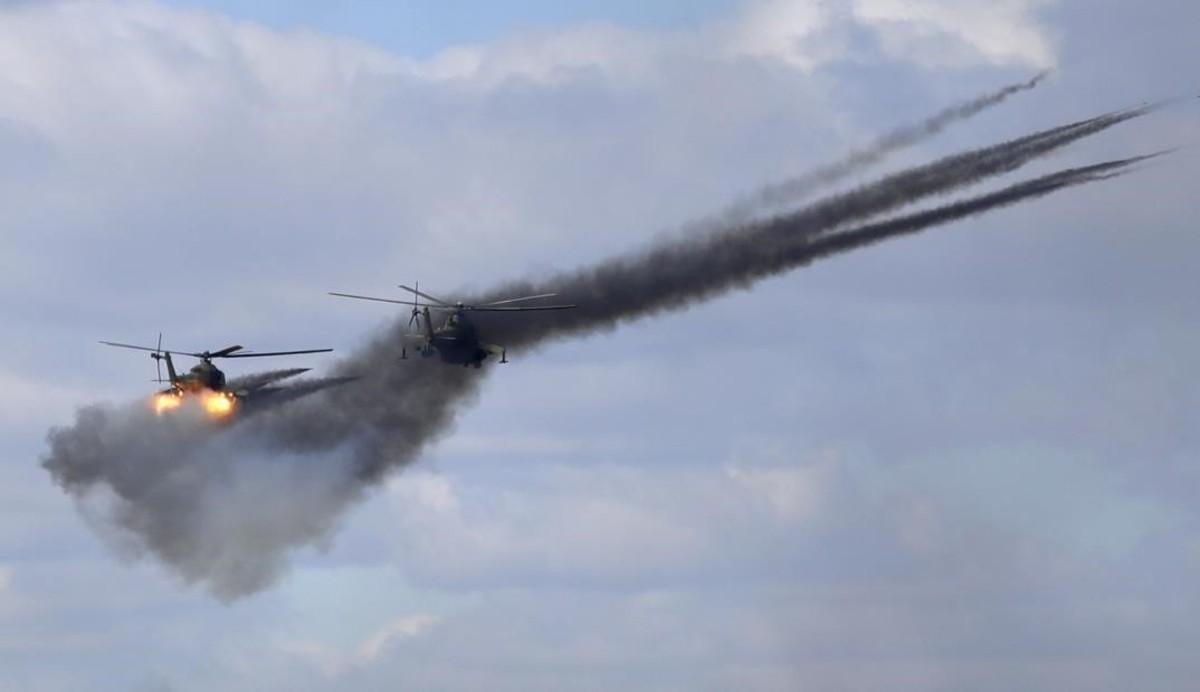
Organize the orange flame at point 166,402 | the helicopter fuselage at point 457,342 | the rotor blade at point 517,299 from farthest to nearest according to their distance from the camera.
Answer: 1. the orange flame at point 166,402
2. the rotor blade at point 517,299
3. the helicopter fuselage at point 457,342

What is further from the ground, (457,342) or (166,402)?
(457,342)

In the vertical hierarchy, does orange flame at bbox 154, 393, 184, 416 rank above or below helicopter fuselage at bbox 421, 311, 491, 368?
below

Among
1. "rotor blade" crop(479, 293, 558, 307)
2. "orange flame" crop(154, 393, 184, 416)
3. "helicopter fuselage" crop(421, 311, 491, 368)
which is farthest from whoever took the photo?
"orange flame" crop(154, 393, 184, 416)

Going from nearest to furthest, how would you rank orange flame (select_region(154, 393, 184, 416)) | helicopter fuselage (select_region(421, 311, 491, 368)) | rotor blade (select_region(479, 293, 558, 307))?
helicopter fuselage (select_region(421, 311, 491, 368)) < rotor blade (select_region(479, 293, 558, 307)) < orange flame (select_region(154, 393, 184, 416))

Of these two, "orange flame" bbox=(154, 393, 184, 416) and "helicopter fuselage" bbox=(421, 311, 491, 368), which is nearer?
"helicopter fuselage" bbox=(421, 311, 491, 368)

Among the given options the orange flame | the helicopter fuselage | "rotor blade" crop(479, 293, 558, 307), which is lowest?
the orange flame

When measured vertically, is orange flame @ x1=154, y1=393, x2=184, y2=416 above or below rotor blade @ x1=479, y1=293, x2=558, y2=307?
below

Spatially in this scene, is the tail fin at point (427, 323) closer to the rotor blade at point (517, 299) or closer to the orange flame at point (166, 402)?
the rotor blade at point (517, 299)

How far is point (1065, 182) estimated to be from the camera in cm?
13712

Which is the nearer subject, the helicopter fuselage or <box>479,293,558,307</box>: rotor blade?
the helicopter fuselage

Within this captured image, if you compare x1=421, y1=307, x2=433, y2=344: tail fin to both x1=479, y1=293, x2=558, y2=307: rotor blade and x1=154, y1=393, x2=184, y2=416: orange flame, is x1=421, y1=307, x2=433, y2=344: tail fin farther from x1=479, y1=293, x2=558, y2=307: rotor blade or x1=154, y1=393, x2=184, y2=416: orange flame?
x1=154, y1=393, x2=184, y2=416: orange flame

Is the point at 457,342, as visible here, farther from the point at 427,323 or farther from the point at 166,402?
the point at 166,402

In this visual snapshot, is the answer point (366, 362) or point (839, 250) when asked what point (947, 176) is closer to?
point (839, 250)

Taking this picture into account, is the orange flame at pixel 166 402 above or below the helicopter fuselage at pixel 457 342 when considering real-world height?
below
